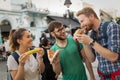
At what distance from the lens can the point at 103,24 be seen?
318 cm

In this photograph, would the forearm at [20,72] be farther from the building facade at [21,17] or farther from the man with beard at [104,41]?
the building facade at [21,17]

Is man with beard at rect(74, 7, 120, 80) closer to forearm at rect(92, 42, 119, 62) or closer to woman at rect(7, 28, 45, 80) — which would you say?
forearm at rect(92, 42, 119, 62)

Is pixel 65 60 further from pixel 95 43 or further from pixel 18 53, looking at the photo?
pixel 95 43

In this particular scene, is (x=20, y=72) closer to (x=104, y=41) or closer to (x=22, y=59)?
(x=22, y=59)

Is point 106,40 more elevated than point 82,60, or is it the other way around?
point 106,40

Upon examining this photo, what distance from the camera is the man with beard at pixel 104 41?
2958 mm

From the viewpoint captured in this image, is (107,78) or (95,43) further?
(107,78)

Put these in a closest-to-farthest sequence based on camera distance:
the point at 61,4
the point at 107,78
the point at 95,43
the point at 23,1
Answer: the point at 95,43 < the point at 107,78 < the point at 23,1 < the point at 61,4

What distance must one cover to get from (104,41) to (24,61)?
44.6 inches

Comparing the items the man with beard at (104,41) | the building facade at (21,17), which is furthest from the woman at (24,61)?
the building facade at (21,17)

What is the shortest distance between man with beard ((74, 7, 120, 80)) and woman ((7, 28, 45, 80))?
0.94 meters

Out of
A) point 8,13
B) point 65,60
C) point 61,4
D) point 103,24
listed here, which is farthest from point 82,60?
point 61,4

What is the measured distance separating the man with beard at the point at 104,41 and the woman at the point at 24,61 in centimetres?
94

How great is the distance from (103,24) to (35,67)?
1.25m
